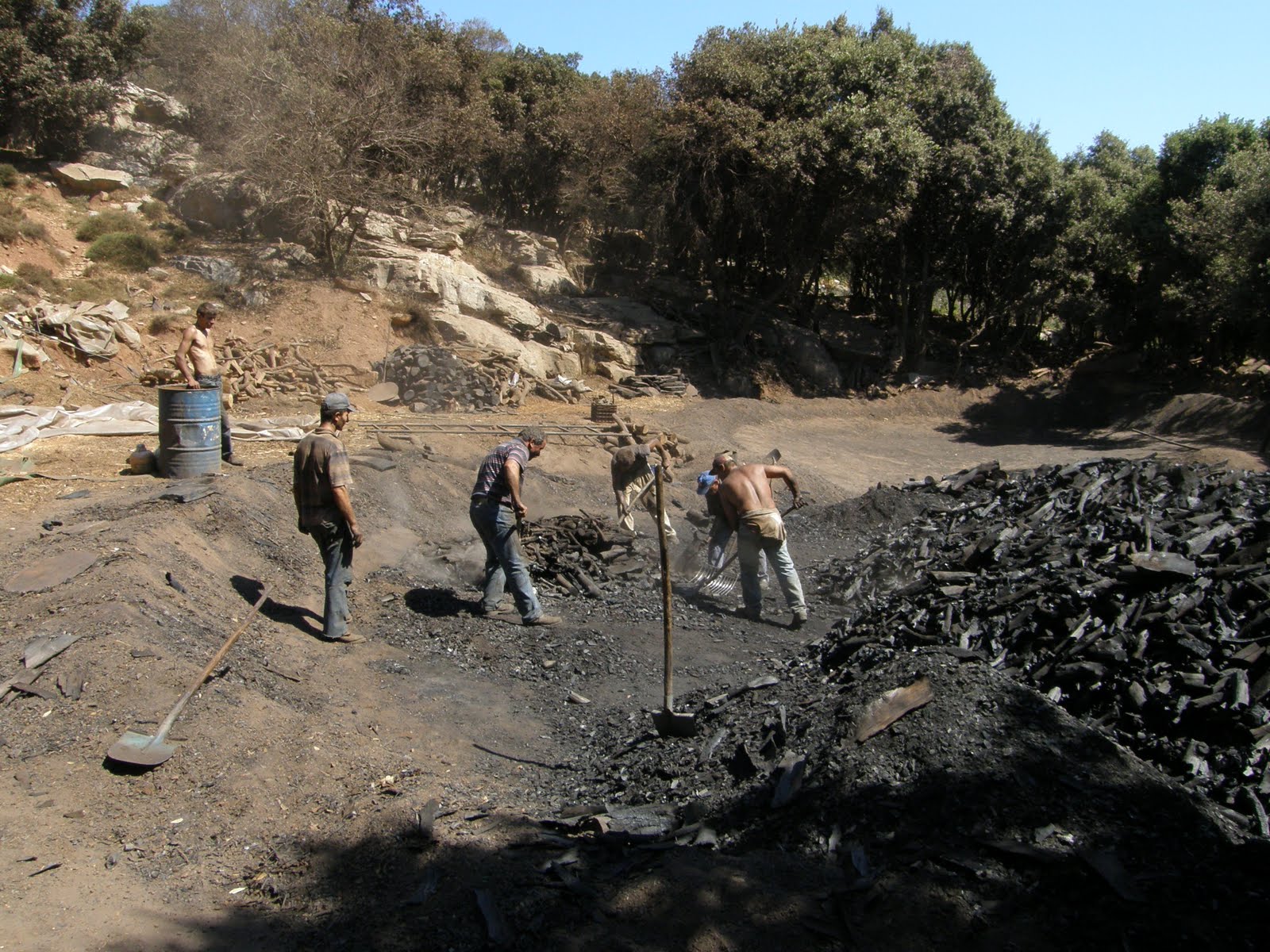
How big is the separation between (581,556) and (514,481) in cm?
204

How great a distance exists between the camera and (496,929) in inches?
136

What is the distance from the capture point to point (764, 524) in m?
8.12

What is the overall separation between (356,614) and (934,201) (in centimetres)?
1976

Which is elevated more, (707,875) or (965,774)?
(965,774)

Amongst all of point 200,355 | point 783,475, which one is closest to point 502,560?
Answer: point 783,475

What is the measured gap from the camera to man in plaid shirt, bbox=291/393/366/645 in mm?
6734

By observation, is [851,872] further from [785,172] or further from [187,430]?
[785,172]

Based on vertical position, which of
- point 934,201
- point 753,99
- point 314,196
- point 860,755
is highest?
point 753,99

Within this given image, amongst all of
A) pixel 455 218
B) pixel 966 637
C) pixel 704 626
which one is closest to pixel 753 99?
pixel 455 218

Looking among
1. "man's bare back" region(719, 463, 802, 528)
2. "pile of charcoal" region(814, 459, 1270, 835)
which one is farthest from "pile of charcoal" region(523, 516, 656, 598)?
"pile of charcoal" region(814, 459, 1270, 835)

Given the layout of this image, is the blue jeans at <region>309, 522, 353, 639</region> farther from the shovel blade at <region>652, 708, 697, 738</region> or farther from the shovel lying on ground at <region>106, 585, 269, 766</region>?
the shovel blade at <region>652, 708, 697, 738</region>

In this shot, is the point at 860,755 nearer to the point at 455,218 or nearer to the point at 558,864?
the point at 558,864

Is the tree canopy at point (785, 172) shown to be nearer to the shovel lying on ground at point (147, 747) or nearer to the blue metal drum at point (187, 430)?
the blue metal drum at point (187, 430)

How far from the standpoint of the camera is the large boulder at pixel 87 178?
73.0 feet
